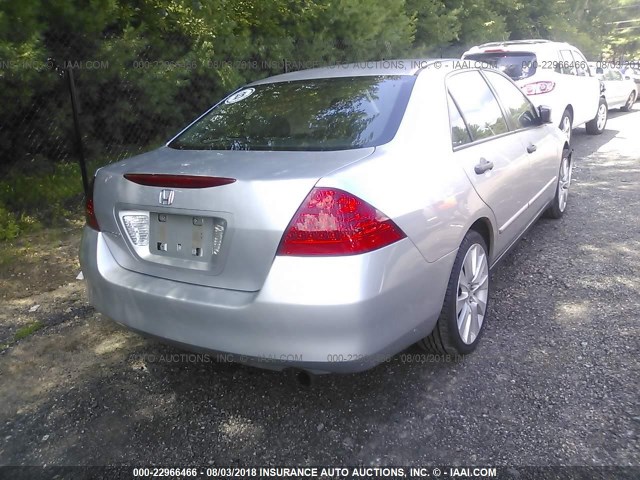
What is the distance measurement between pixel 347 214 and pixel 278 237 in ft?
0.95

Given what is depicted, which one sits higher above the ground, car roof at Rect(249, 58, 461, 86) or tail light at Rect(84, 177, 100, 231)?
car roof at Rect(249, 58, 461, 86)

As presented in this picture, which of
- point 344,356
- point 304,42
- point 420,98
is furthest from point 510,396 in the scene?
point 304,42

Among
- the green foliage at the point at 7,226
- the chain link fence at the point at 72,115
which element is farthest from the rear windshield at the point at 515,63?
the green foliage at the point at 7,226

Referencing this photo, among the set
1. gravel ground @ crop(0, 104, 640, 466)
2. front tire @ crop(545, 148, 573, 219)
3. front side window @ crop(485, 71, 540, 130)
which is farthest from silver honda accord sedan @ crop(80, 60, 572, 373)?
front tire @ crop(545, 148, 573, 219)

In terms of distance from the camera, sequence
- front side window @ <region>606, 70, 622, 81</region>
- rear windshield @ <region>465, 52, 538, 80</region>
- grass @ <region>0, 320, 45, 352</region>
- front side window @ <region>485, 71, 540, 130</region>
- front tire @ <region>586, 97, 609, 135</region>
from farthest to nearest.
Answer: front side window @ <region>606, 70, 622, 81</region>
front tire @ <region>586, 97, 609, 135</region>
rear windshield @ <region>465, 52, 538, 80</region>
front side window @ <region>485, 71, 540, 130</region>
grass @ <region>0, 320, 45, 352</region>

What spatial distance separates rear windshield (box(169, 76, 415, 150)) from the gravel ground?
1219 mm

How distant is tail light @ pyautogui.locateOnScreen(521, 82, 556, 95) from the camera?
8180 mm

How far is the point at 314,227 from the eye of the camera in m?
2.17

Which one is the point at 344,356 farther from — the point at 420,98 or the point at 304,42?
the point at 304,42

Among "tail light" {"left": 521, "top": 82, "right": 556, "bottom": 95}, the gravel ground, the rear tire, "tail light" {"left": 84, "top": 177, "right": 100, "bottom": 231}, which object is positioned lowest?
the rear tire

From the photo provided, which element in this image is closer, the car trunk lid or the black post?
the car trunk lid

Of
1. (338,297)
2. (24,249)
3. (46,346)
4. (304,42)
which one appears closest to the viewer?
(338,297)

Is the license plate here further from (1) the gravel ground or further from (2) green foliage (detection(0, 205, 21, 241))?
(2) green foliage (detection(0, 205, 21, 241))

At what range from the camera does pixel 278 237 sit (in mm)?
2174
